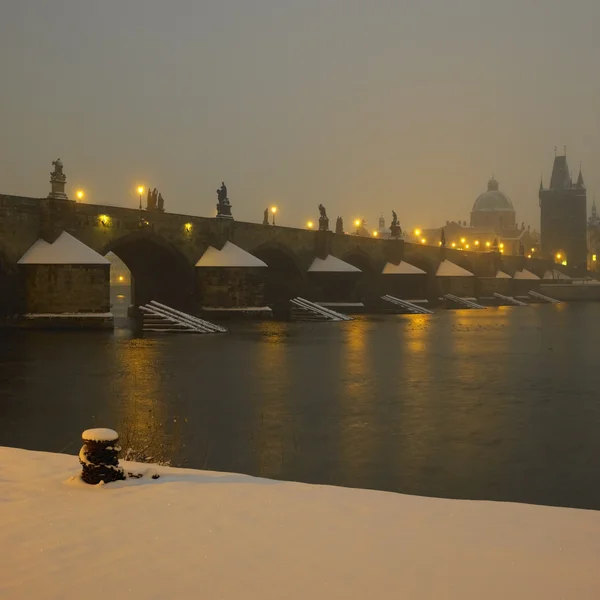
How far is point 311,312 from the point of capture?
41531 millimetres

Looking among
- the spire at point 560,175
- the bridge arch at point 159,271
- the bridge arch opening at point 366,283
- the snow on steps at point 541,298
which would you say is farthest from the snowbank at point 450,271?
the spire at point 560,175

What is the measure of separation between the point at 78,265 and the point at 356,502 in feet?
80.0

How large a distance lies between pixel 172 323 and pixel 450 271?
3812 centimetres

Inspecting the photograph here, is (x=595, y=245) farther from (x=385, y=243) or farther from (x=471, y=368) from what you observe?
(x=471, y=368)

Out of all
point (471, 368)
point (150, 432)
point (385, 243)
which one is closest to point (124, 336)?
point (471, 368)

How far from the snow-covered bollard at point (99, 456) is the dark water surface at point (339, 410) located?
1.76 metres

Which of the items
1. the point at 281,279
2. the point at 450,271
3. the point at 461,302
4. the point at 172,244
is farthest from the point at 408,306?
the point at 172,244

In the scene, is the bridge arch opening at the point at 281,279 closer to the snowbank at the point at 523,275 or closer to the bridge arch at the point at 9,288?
the bridge arch at the point at 9,288

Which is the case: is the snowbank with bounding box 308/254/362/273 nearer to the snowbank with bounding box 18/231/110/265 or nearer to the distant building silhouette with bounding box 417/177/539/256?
the snowbank with bounding box 18/231/110/265

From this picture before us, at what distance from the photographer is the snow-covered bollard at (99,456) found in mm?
6367

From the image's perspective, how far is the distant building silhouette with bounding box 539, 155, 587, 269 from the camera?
378 ft

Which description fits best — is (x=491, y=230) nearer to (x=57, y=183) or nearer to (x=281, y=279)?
(x=281, y=279)

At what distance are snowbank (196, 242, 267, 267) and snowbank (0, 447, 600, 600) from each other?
1155 inches

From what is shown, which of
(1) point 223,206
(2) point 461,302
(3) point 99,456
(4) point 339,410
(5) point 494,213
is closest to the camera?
(3) point 99,456
